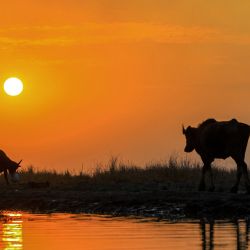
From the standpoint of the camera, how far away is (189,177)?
97.6 ft

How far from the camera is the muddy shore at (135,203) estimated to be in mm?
20188

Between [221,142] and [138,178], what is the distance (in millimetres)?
4856

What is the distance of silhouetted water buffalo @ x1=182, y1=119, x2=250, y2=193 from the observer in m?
25.2

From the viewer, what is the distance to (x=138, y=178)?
1173 inches

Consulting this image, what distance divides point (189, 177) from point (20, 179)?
7.50 m

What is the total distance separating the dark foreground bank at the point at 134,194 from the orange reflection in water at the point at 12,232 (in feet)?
5.95

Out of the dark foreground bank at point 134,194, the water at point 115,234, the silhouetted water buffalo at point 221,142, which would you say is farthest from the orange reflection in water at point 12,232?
the silhouetted water buffalo at point 221,142

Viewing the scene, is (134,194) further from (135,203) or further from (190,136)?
(190,136)

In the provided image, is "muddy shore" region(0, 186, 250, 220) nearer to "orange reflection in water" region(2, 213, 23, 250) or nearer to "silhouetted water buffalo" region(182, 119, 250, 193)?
"orange reflection in water" region(2, 213, 23, 250)

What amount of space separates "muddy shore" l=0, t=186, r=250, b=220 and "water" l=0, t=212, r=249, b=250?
57.8 inches

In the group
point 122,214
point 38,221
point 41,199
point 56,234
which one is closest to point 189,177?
point 41,199

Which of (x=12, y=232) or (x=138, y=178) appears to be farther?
(x=138, y=178)

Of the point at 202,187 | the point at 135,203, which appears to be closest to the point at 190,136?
the point at 202,187

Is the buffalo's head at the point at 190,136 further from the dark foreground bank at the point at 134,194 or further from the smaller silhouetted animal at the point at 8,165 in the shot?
the smaller silhouetted animal at the point at 8,165
